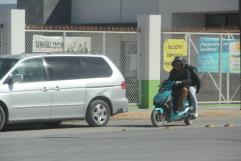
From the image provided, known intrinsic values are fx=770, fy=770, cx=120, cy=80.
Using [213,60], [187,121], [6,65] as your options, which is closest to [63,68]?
[6,65]

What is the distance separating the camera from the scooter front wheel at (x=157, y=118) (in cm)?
1758

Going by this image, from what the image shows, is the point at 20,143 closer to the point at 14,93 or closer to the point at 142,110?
the point at 14,93

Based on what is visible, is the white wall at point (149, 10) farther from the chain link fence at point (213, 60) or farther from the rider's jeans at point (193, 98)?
the rider's jeans at point (193, 98)

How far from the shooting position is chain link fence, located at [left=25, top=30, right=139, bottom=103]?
21.2m

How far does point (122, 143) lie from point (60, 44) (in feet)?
26.4

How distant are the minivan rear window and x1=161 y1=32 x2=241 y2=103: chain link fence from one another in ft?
18.9

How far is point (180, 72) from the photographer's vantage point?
17.8 meters

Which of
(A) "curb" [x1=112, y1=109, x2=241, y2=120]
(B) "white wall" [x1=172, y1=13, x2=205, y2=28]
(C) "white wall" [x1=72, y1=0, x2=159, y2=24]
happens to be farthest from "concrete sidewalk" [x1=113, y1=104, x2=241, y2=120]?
(C) "white wall" [x1=72, y1=0, x2=159, y2=24]

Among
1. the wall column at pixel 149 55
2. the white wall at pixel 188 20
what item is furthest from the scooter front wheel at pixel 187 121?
the white wall at pixel 188 20

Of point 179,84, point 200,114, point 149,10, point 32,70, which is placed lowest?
point 200,114

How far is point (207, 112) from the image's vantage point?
21750 mm

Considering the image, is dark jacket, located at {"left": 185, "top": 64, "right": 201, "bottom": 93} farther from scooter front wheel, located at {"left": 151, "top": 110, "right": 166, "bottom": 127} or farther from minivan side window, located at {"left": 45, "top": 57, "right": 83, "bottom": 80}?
minivan side window, located at {"left": 45, "top": 57, "right": 83, "bottom": 80}

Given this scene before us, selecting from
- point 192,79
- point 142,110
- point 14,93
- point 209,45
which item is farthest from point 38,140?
point 209,45

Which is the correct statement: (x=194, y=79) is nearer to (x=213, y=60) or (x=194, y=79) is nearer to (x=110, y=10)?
(x=213, y=60)
